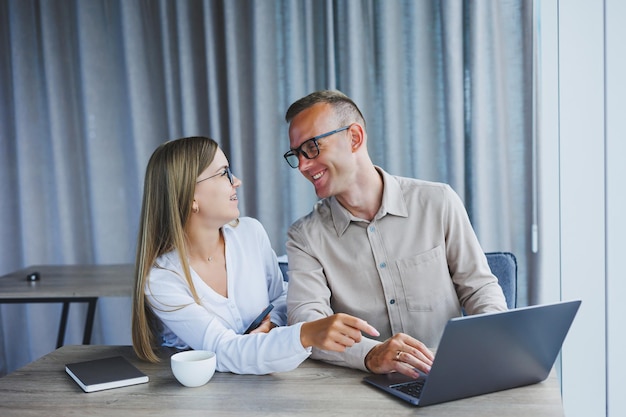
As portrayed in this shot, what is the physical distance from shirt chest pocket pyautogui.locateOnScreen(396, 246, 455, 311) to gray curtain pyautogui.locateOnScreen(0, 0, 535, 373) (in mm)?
1205

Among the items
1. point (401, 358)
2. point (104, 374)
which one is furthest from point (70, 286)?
Result: point (401, 358)

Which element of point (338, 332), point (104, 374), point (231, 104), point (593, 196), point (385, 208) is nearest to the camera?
point (338, 332)

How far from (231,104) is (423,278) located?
1.75 m

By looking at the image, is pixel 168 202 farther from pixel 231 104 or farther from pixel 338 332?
pixel 231 104

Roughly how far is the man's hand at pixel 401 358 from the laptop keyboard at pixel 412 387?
0.13 ft

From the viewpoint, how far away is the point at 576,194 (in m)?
2.45

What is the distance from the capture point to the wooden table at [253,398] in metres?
1.21

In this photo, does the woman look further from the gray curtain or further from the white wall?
the gray curtain

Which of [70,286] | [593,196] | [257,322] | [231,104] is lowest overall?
[70,286]

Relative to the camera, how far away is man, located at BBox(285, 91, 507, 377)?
1.88 meters

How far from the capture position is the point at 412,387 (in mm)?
1288

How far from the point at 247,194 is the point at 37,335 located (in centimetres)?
146

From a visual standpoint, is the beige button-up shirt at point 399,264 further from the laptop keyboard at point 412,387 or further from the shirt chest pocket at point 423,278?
the laptop keyboard at point 412,387

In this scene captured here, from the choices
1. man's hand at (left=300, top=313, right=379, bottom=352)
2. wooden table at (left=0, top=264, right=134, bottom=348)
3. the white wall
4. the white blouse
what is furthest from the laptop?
wooden table at (left=0, top=264, right=134, bottom=348)
